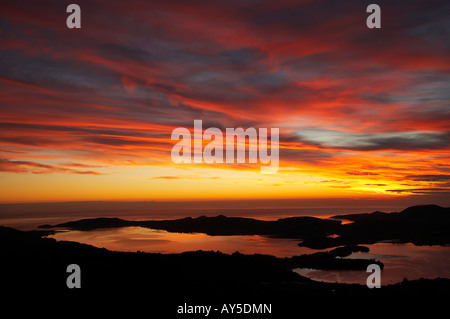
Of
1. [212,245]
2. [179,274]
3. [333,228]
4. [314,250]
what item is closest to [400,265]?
[314,250]

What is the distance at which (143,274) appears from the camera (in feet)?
105

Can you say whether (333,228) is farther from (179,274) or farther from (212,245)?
(179,274)

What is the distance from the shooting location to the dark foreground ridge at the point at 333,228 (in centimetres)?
9376

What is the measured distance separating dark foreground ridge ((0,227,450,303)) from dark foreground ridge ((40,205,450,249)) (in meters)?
48.2

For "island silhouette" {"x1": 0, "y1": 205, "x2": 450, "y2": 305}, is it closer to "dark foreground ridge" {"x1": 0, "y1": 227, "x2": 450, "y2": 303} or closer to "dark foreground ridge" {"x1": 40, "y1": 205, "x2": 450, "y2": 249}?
"dark foreground ridge" {"x1": 0, "y1": 227, "x2": 450, "y2": 303}

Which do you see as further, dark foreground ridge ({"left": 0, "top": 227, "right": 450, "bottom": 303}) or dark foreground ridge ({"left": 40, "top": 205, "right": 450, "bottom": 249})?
dark foreground ridge ({"left": 40, "top": 205, "right": 450, "bottom": 249})

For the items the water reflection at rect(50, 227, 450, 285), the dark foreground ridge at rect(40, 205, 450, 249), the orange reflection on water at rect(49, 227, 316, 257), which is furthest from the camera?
the dark foreground ridge at rect(40, 205, 450, 249)

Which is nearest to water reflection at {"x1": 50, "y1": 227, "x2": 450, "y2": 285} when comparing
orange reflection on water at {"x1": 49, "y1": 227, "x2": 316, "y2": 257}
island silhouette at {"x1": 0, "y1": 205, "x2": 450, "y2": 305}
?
orange reflection on water at {"x1": 49, "y1": 227, "x2": 316, "y2": 257}

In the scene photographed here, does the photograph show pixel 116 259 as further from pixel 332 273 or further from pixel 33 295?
pixel 332 273

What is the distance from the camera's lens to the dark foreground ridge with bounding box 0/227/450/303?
1046 inches

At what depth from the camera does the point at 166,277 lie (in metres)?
31.5

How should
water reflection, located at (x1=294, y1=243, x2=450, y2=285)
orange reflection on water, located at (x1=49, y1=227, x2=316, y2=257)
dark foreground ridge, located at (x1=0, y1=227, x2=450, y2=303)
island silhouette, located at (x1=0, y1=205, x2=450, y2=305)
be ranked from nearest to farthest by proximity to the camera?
dark foreground ridge, located at (x1=0, y1=227, x2=450, y2=303), island silhouette, located at (x1=0, y1=205, x2=450, y2=305), water reflection, located at (x1=294, y1=243, x2=450, y2=285), orange reflection on water, located at (x1=49, y1=227, x2=316, y2=257)
